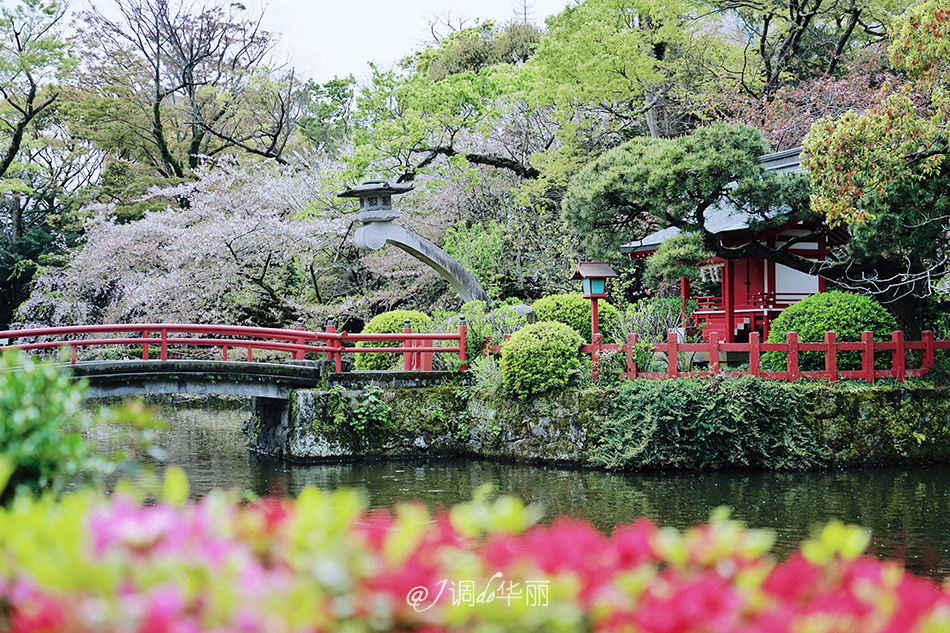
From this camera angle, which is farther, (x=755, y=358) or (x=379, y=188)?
(x=379, y=188)

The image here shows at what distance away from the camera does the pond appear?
334 inches

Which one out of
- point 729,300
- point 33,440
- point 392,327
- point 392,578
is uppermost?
point 729,300

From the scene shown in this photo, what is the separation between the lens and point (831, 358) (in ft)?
40.5

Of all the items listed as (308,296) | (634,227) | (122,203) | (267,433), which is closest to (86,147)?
(122,203)

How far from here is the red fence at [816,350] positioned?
12.2 m

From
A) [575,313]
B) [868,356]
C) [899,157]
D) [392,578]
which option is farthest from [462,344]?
[392,578]

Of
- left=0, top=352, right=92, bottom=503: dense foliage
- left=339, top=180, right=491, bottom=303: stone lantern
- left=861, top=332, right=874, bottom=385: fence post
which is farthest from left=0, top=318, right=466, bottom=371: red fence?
left=0, top=352, right=92, bottom=503: dense foliage

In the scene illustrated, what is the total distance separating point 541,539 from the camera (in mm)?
1919

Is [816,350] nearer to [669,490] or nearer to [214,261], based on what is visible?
[669,490]

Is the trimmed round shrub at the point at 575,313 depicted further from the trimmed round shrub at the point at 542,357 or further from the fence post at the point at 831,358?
the fence post at the point at 831,358

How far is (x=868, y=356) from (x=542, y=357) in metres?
4.75

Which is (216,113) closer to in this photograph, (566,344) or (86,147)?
(86,147)

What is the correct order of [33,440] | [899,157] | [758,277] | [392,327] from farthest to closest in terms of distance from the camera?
[392,327] → [758,277] → [899,157] → [33,440]

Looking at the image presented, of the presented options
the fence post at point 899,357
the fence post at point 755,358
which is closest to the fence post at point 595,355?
the fence post at point 755,358
